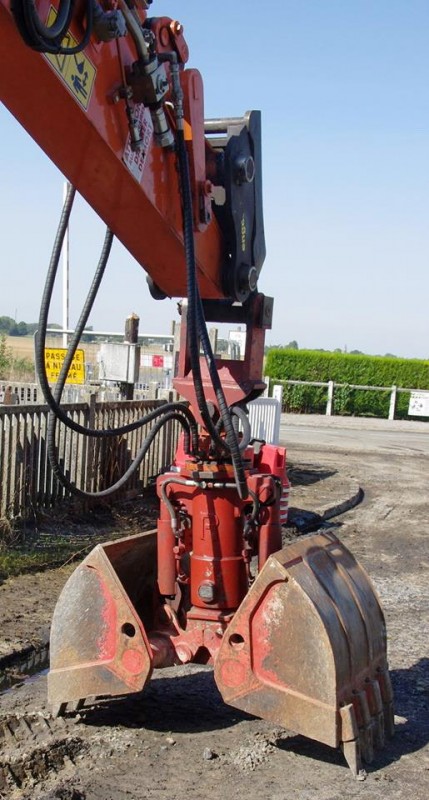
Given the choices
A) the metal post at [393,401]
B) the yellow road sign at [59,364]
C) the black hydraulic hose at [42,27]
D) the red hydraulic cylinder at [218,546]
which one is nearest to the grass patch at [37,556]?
the red hydraulic cylinder at [218,546]

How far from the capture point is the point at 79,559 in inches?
322

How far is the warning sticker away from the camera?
3.77 metres

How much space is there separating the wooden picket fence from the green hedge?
779 inches

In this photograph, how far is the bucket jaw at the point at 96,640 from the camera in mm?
4523

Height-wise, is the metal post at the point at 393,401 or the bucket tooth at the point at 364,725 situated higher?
the metal post at the point at 393,401

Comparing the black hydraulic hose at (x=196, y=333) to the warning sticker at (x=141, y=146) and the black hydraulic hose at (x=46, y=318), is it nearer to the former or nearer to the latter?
the warning sticker at (x=141, y=146)

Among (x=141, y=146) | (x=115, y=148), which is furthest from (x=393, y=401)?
(x=115, y=148)

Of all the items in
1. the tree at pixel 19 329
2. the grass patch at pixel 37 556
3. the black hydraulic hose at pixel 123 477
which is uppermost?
the tree at pixel 19 329

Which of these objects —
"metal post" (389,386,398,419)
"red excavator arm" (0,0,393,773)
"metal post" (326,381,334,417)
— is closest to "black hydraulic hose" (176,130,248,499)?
"red excavator arm" (0,0,393,773)

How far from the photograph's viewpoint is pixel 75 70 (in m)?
3.31

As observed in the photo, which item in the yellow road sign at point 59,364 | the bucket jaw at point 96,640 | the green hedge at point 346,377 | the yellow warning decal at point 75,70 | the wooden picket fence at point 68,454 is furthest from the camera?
the green hedge at point 346,377

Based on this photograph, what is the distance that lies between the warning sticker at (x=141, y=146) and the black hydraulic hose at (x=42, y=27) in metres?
0.60

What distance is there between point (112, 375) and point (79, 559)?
4733mm

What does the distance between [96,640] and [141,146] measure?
2.52 meters
